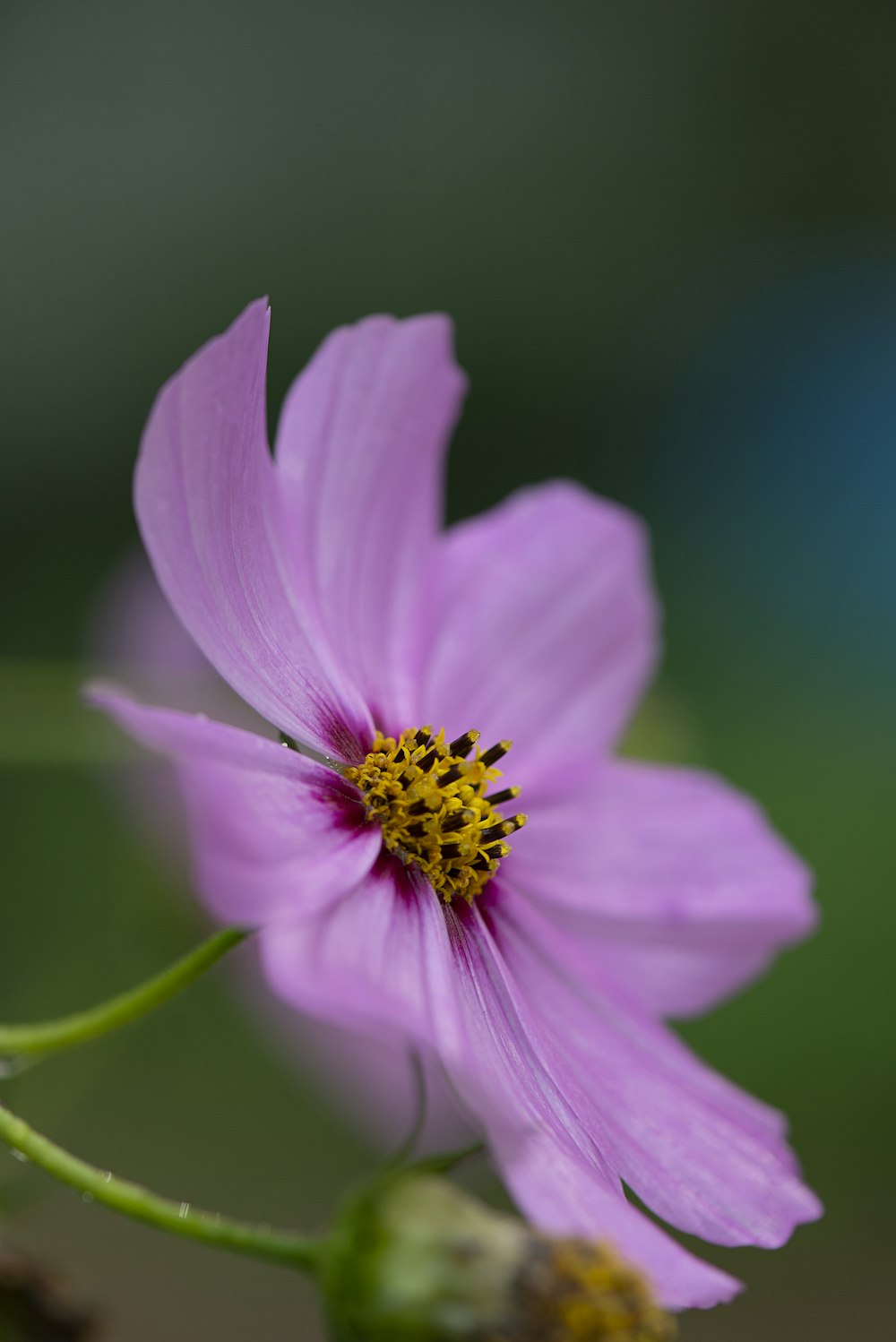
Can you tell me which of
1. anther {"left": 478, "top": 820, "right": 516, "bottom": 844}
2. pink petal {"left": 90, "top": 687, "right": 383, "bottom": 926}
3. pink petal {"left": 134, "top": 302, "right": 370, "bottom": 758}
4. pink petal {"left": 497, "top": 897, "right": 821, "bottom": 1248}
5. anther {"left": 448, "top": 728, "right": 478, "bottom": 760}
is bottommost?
pink petal {"left": 497, "top": 897, "right": 821, "bottom": 1248}

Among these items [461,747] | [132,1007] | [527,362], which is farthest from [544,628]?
[527,362]

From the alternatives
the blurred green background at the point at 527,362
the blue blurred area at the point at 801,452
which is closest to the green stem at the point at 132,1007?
the blurred green background at the point at 527,362

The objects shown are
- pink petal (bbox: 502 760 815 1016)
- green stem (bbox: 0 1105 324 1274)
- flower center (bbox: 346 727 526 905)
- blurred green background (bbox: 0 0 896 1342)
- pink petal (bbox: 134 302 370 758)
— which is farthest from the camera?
blurred green background (bbox: 0 0 896 1342)

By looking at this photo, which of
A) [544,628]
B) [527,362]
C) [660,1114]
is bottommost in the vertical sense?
[527,362]

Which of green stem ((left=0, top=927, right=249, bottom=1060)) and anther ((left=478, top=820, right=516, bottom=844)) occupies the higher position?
green stem ((left=0, top=927, right=249, bottom=1060))

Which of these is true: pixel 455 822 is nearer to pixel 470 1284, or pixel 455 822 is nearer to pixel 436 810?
pixel 436 810

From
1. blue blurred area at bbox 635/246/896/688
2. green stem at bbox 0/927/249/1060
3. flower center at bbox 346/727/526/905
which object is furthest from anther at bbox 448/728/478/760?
blue blurred area at bbox 635/246/896/688

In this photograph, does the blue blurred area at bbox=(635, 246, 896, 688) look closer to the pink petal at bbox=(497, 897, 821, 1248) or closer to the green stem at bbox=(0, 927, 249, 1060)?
the pink petal at bbox=(497, 897, 821, 1248)
